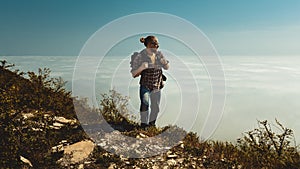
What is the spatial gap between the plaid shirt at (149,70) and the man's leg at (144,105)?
146mm

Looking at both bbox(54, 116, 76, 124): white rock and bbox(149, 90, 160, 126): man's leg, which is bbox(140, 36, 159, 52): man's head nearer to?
bbox(149, 90, 160, 126): man's leg

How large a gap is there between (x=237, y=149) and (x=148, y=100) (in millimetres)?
2496

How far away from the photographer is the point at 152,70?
28.4 feet

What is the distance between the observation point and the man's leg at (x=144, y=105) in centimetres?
876

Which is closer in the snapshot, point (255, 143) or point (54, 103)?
point (255, 143)

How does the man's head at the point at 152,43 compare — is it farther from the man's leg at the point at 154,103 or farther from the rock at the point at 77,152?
the rock at the point at 77,152

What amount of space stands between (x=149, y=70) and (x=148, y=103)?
86cm

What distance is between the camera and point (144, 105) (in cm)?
881

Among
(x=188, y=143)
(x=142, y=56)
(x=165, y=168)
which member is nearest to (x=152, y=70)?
(x=142, y=56)

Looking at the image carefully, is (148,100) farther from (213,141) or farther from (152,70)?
(213,141)

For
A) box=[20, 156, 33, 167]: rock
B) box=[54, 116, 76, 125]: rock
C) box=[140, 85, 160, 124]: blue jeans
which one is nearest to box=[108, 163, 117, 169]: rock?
box=[20, 156, 33, 167]: rock

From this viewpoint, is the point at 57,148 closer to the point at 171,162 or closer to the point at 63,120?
the point at 63,120

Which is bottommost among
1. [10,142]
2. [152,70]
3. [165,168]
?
[165,168]

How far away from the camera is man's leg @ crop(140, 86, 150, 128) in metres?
8.76
